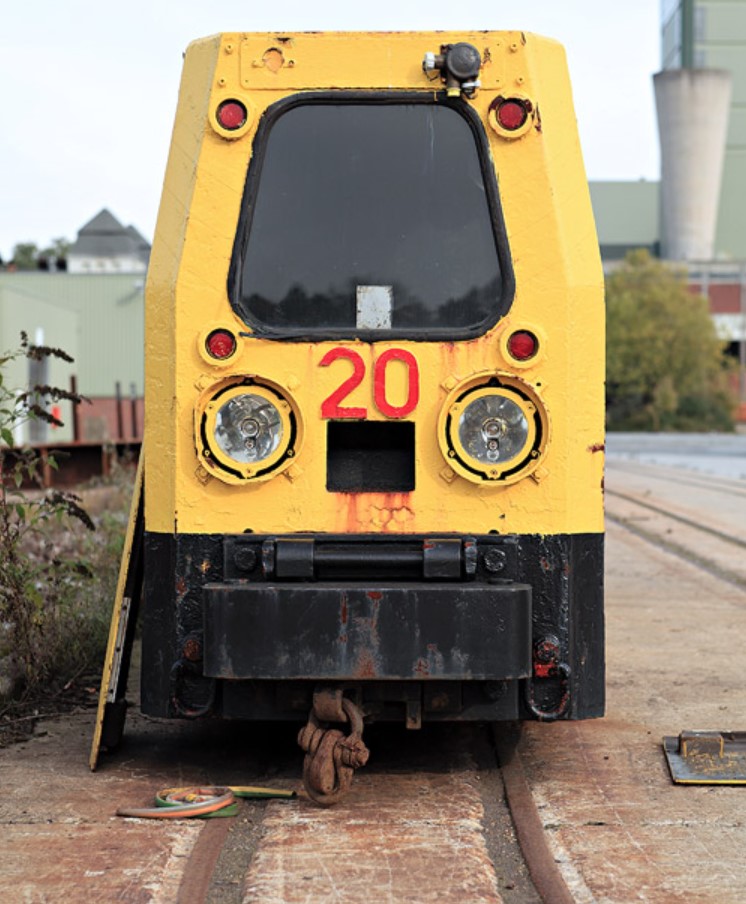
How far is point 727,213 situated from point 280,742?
277 feet

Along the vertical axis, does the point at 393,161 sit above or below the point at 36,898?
above

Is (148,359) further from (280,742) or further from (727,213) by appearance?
(727,213)

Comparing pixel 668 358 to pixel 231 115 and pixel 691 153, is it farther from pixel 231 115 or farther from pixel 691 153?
pixel 231 115

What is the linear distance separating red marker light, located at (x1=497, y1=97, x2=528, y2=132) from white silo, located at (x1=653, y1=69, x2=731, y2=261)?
75.7m

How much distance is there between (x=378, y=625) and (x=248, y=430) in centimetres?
83

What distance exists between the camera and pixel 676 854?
15.4 feet

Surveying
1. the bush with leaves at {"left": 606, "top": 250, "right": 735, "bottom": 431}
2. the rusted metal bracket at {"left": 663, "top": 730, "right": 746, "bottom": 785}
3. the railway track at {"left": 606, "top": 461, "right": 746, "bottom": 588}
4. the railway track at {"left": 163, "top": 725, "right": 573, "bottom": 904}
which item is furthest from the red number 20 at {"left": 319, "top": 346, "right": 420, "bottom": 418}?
the bush with leaves at {"left": 606, "top": 250, "right": 735, "bottom": 431}

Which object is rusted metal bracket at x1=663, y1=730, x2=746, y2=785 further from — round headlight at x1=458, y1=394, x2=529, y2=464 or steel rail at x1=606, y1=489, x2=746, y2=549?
steel rail at x1=606, y1=489, x2=746, y2=549

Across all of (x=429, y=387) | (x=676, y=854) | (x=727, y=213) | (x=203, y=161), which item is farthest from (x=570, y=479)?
(x=727, y=213)

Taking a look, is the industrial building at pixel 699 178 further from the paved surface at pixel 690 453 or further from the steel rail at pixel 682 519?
the steel rail at pixel 682 519

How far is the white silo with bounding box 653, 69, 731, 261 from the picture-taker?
256 ft

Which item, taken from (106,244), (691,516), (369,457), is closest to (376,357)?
(369,457)

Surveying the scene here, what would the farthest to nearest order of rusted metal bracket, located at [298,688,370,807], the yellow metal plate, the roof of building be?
the roof of building < the yellow metal plate < rusted metal bracket, located at [298,688,370,807]

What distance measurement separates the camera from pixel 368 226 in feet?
17.9
